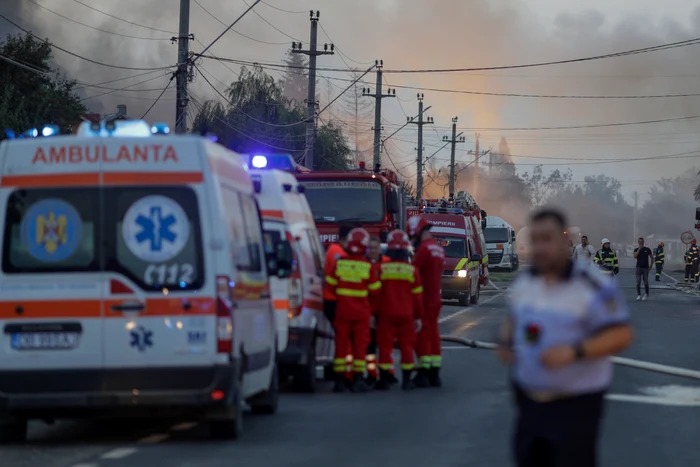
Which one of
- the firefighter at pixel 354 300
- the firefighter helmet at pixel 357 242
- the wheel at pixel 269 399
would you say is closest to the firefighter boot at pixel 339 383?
the firefighter at pixel 354 300

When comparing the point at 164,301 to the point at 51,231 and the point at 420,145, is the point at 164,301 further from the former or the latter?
the point at 420,145

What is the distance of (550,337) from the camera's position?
5309mm

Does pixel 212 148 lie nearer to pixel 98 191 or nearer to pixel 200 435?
pixel 98 191

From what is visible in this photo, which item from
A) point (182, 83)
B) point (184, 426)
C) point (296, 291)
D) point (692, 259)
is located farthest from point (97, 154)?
point (692, 259)

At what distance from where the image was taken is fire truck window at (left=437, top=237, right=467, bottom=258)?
113 feet

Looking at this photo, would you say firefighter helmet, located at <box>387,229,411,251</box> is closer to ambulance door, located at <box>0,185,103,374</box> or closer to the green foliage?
ambulance door, located at <box>0,185,103,374</box>

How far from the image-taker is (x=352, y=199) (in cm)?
2278

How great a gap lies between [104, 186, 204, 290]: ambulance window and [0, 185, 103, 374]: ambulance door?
0.45 feet

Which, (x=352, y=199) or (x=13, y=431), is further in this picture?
(x=352, y=199)

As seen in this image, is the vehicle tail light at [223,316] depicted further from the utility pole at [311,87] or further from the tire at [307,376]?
the utility pole at [311,87]

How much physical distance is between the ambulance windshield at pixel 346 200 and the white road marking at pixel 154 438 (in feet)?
39.7

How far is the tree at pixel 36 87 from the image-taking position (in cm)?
4716

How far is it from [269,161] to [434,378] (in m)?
4.18

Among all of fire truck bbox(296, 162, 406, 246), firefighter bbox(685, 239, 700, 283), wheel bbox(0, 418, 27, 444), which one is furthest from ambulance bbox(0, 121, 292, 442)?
firefighter bbox(685, 239, 700, 283)
